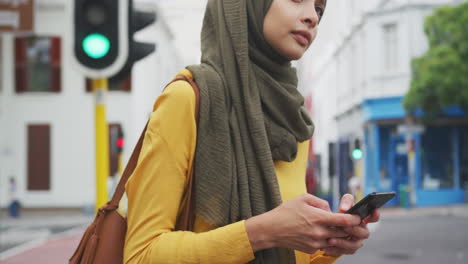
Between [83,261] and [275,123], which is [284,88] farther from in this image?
[83,261]

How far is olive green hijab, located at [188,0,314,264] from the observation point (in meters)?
1.58

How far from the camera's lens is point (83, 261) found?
5.47ft

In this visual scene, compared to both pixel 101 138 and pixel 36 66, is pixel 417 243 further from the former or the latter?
pixel 36 66

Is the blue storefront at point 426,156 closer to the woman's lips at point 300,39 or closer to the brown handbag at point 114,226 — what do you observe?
the woman's lips at point 300,39

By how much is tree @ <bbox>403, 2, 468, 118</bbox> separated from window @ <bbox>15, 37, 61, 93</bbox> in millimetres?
15040

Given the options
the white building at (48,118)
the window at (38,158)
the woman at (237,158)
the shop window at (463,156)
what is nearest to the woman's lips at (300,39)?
the woman at (237,158)

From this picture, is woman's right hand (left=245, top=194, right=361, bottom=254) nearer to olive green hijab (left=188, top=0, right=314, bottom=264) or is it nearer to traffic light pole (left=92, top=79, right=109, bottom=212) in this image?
olive green hijab (left=188, top=0, right=314, bottom=264)

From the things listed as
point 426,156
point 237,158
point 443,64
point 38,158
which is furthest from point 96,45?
point 426,156

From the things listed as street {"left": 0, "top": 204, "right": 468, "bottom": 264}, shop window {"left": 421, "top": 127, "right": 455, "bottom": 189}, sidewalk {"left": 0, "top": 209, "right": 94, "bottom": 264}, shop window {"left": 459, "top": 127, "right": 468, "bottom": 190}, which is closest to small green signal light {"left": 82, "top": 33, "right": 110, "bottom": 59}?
sidewalk {"left": 0, "top": 209, "right": 94, "bottom": 264}

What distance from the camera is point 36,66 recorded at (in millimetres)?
25156

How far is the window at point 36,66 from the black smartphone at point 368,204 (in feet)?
81.4

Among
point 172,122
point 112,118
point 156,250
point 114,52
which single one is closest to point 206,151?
point 172,122

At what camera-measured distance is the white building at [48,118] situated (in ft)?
81.6

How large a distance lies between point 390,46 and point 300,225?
1156 inches
